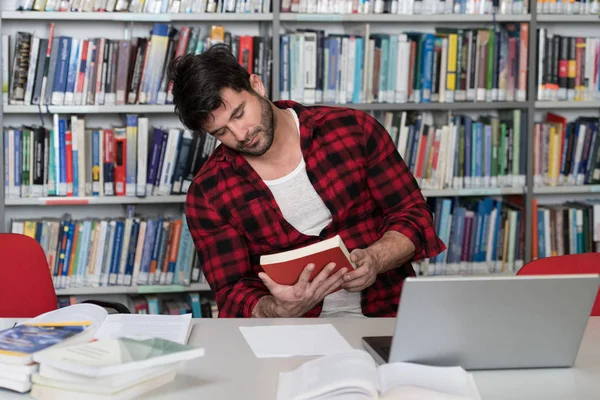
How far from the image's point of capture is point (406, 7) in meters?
3.42

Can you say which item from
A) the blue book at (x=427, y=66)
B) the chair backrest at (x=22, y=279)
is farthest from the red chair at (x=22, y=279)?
the blue book at (x=427, y=66)

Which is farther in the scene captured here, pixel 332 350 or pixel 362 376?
pixel 332 350

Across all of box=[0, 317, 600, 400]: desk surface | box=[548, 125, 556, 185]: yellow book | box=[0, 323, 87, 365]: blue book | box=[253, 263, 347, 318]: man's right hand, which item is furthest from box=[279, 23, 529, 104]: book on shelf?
box=[0, 323, 87, 365]: blue book

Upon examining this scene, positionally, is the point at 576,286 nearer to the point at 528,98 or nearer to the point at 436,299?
the point at 436,299

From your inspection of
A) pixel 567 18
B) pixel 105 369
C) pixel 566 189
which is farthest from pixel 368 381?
pixel 567 18

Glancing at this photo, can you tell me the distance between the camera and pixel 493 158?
11.6ft

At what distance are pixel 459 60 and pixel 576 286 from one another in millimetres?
2127

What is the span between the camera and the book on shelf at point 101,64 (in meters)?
3.22

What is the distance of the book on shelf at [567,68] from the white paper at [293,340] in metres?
2.07

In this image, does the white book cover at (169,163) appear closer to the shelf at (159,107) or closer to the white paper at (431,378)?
the shelf at (159,107)

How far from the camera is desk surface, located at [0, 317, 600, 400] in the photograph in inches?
57.8

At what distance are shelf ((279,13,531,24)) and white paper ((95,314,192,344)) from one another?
1758 millimetres

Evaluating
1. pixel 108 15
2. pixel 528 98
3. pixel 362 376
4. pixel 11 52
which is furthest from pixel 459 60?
pixel 362 376

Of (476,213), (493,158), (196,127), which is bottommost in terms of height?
(476,213)
